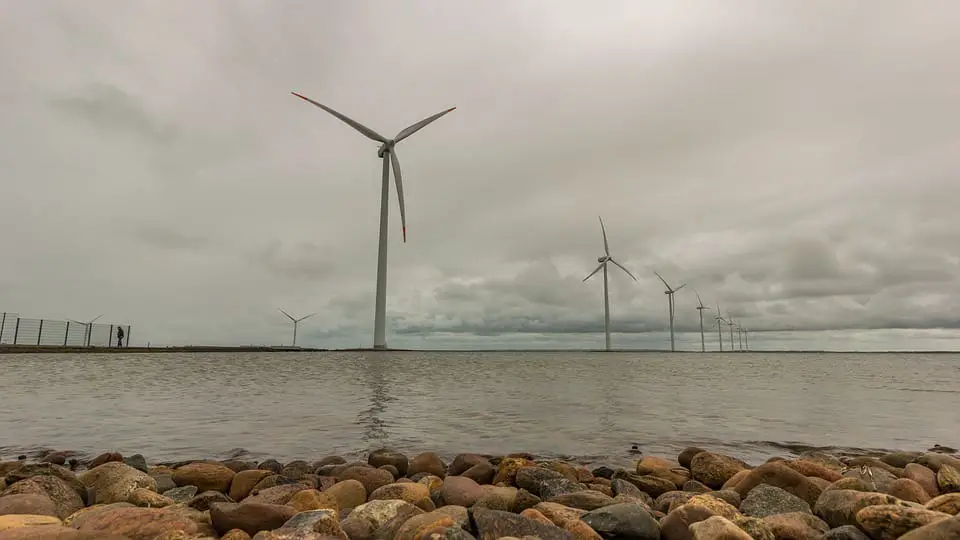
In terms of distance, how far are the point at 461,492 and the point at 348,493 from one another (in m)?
1.85

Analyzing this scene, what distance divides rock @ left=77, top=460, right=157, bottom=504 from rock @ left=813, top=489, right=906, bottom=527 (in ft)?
34.6

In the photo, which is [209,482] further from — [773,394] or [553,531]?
[773,394]

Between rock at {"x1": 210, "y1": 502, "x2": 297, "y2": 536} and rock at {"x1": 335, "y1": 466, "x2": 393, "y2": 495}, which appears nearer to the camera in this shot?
rock at {"x1": 210, "y1": 502, "x2": 297, "y2": 536}

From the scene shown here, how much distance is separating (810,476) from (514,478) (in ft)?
17.4

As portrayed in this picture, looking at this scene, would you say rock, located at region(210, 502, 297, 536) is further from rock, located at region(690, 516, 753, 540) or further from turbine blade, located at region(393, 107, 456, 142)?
turbine blade, located at region(393, 107, 456, 142)

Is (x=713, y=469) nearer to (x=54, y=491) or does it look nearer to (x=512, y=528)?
(x=512, y=528)

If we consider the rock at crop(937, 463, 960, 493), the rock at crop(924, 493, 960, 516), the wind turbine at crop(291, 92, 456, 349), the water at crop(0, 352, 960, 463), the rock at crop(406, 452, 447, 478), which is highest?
the wind turbine at crop(291, 92, 456, 349)

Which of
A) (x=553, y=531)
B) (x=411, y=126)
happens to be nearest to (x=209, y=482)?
(x=553, y=531)

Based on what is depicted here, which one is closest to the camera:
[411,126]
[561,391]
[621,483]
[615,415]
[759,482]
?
[759,482]

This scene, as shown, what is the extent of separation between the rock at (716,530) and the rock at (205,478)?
8229 mm

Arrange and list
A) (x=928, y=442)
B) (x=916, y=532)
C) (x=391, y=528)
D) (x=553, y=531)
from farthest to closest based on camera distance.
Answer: (x=928, y=442) < (x=391, y=528) < (x=553, y=531) < (x=916, y=532)

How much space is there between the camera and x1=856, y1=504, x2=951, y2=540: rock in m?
6.14

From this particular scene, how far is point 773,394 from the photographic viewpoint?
1341 inches

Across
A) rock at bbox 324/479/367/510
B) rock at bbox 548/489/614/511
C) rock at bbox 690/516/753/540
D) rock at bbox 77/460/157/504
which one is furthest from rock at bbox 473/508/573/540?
rock at bbox 77/460/157/504
